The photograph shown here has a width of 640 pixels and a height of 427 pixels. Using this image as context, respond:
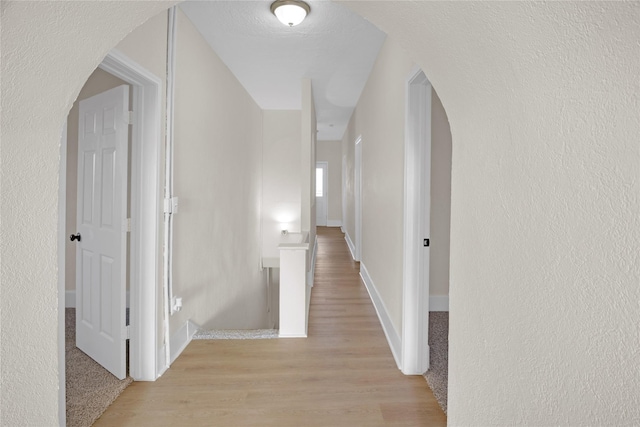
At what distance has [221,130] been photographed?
366 cm

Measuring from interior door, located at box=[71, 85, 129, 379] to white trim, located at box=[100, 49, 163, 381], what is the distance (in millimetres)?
61

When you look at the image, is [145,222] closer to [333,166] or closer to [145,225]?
[145,225]

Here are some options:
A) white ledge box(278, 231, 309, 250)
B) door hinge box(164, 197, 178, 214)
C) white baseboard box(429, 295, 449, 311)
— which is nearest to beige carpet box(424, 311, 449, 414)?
white baseboard box(429, 295, 449, 311)

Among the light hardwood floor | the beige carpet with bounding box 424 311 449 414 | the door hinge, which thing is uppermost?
the door hinge

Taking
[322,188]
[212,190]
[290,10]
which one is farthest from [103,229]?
[322,188]

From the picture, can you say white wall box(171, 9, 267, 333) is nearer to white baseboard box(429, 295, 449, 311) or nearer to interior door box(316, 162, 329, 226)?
white baseboard box(429, 295, 449, 311)

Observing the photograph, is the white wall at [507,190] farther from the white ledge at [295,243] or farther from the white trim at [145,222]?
the white ledge at [295,243]

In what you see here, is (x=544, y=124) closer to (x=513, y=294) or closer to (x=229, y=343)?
(x=513, y=294)

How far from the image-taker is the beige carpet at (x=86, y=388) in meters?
1.91

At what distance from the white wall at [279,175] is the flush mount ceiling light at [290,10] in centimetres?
340

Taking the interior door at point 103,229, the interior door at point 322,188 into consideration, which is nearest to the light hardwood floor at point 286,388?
the interior door at point 103,229

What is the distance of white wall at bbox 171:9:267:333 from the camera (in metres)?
2.67

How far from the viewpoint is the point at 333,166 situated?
10445 millimetres

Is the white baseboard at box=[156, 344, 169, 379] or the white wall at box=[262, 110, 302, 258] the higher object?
the white wall at box=[262, 110, 302, 258]
